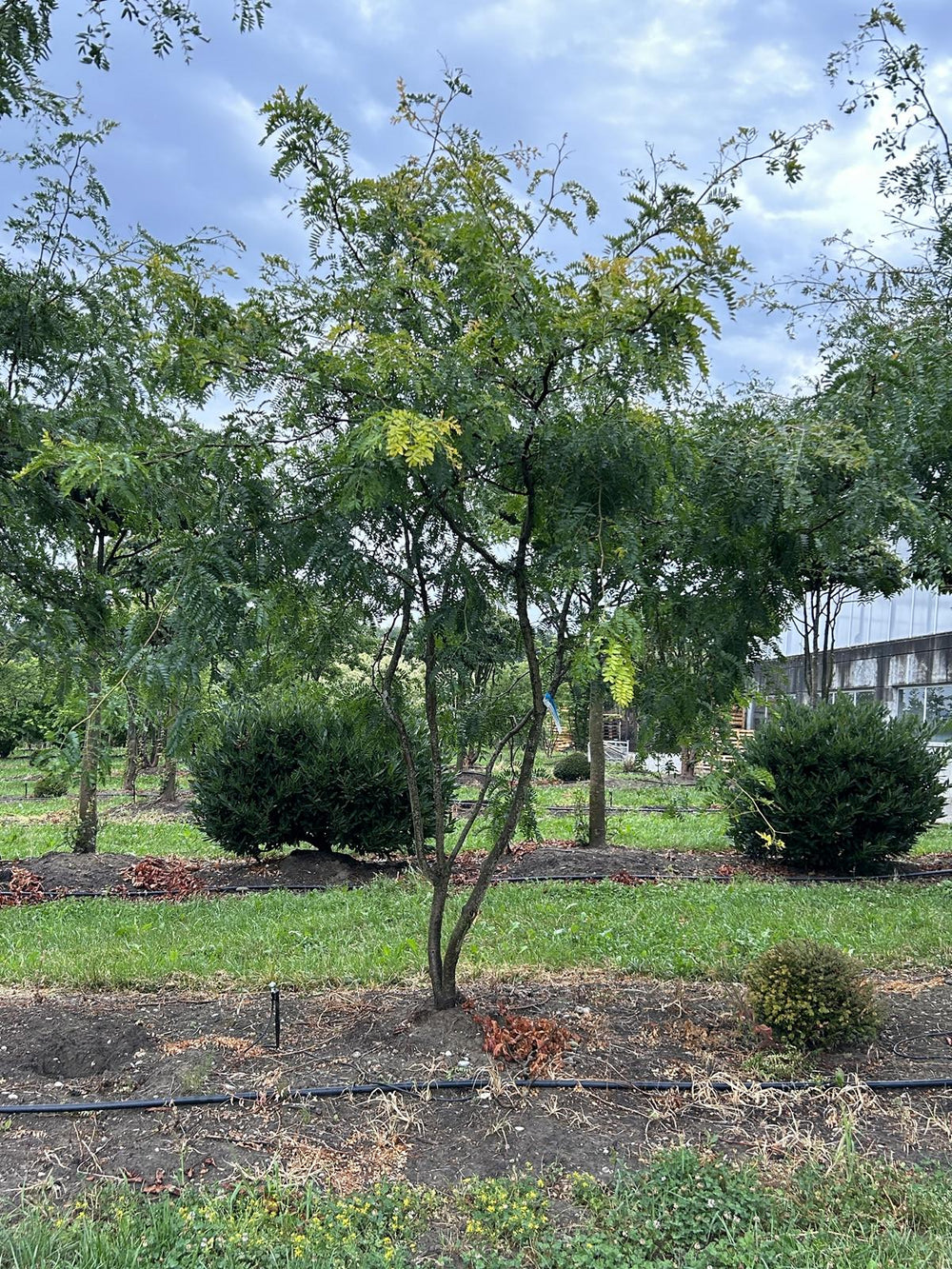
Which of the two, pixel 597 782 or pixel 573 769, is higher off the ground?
pixel 597 782

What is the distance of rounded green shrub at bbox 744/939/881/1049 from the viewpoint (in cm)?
368

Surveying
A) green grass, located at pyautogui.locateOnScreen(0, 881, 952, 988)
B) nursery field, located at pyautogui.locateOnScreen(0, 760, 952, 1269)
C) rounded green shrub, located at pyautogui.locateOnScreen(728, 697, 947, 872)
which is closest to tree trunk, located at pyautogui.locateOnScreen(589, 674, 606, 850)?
rounded green shrub, located at pyautogui.locateOnScreen(728, 697, 947, 872)

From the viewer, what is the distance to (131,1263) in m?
2.33

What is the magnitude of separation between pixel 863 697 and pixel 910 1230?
7.50 metres

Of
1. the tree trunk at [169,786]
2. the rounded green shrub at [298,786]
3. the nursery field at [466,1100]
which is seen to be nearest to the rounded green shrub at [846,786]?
the nursery field at [466,1100]

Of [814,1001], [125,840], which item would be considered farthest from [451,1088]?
[125,840]

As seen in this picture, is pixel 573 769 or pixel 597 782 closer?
pixel 597 782

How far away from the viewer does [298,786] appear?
8.07 m

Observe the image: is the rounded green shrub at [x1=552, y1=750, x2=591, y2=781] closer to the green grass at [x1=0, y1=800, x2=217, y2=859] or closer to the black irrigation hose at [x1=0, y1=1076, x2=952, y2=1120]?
the green grass at [x1=0, y1=800, x2=217, y2=859]

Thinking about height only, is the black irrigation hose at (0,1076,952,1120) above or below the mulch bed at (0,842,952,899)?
above

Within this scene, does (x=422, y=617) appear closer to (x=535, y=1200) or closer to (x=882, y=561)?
(x=535, y=1200)

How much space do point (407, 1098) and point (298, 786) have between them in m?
5.00

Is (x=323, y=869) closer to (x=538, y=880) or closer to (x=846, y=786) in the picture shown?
(x=538, y=880)

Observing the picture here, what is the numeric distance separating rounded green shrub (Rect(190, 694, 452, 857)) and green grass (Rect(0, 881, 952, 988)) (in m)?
1.02
